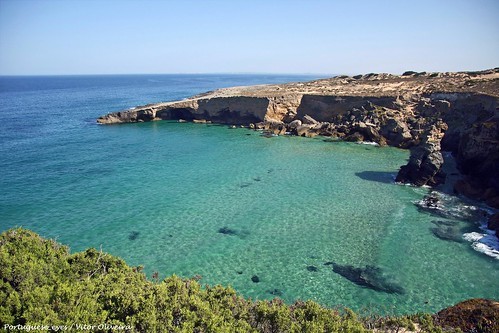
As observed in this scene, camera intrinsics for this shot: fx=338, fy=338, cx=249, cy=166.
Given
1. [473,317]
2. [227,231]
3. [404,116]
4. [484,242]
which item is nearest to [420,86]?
[404,116]

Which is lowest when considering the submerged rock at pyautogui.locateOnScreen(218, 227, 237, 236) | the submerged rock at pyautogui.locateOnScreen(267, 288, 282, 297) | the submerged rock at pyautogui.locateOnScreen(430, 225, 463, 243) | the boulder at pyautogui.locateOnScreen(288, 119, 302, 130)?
the submerged rock at pyautogui.locateOnScreen(267, 288, 282, 297)

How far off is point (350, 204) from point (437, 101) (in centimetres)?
3517

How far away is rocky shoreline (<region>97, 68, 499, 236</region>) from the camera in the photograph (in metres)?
36.5

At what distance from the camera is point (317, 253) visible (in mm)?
24047

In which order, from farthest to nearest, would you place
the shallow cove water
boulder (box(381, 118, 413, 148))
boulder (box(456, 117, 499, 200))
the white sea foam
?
boulder (box(381, 118, 413, 148)) < boulder (box(456, 117, 499, 200)) < the white sea foam < the shallow cove water

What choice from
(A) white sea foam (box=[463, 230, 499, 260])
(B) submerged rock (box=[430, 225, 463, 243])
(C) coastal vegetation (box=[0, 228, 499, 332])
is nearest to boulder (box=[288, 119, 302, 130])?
(B) submerged rock (box=[430, 225, 463, 243])

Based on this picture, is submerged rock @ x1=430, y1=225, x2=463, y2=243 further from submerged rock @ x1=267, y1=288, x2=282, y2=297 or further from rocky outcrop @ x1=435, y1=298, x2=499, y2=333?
submerged rock @ x1=267, y1=288, x2=282, y2=297

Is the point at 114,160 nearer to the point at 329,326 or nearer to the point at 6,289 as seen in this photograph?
the point at 6,289

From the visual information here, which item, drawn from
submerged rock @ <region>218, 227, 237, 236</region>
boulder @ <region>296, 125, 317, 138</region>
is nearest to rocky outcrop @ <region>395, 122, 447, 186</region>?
submerged rock @ <region>218, 227, 237, 236</region>

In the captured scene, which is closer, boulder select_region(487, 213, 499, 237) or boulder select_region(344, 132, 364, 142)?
boulder select_region(487, 213, 499, 237)

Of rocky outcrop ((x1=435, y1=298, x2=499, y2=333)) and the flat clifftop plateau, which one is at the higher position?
the flat clifftop plateau

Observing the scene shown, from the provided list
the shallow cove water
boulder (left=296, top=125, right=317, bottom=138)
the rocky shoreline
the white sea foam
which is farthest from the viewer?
boulder (left=296, top=125, right=317, bottom=138)

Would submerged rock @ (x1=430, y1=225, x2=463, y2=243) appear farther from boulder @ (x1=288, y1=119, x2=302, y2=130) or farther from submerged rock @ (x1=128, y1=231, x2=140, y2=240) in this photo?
boulder @ (x1=288, y1=119, x2=302, y2=130)

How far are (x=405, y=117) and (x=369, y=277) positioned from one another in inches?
1654
